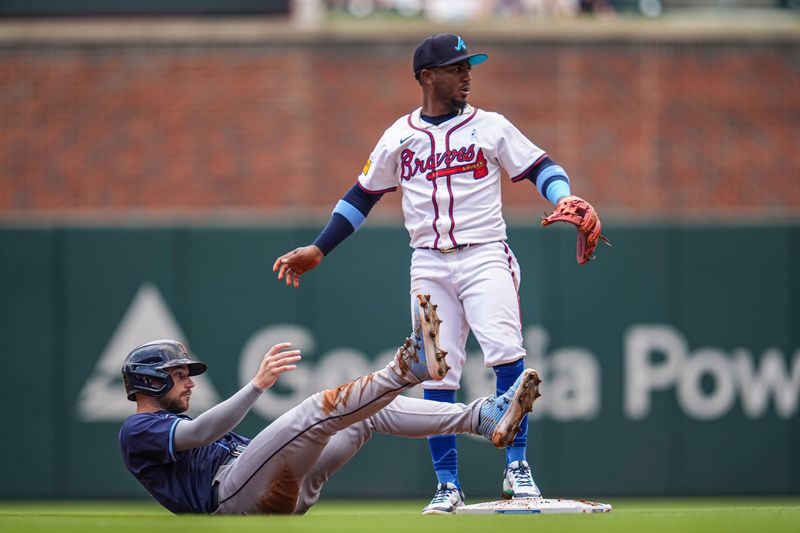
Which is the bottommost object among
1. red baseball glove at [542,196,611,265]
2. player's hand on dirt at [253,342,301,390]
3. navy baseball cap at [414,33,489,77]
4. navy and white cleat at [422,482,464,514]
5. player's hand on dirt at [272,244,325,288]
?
navy and white cleat at [422,482,464,514]

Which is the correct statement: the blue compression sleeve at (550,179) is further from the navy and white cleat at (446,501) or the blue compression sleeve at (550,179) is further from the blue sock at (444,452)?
the navy and white cleat at (446,501)

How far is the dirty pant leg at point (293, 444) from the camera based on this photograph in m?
4.87

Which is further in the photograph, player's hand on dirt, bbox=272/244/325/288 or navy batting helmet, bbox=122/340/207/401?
player's hand on dirt, bbox=272/244/325/288

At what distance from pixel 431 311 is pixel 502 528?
95cm

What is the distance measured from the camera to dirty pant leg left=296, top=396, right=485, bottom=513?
5.07m

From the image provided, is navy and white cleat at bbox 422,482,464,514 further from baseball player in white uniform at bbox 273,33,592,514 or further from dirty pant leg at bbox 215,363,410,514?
dirty pant leg at bbox 215,363,410,514

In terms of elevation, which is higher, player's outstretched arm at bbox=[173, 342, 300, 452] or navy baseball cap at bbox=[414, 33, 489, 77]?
navy baseball cap at bbox=[414, 33, 489, 77]

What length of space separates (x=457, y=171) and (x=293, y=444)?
141 cm

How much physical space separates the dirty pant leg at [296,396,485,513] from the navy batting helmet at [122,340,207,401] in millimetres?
698

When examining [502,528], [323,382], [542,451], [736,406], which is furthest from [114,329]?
[502,528]

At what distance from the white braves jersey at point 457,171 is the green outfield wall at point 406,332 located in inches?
168

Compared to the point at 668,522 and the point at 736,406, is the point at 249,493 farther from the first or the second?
the point at 736,406

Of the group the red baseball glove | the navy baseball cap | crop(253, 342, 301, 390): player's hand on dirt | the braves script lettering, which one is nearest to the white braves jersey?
the braves script lettering

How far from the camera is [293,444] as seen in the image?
197 inches
